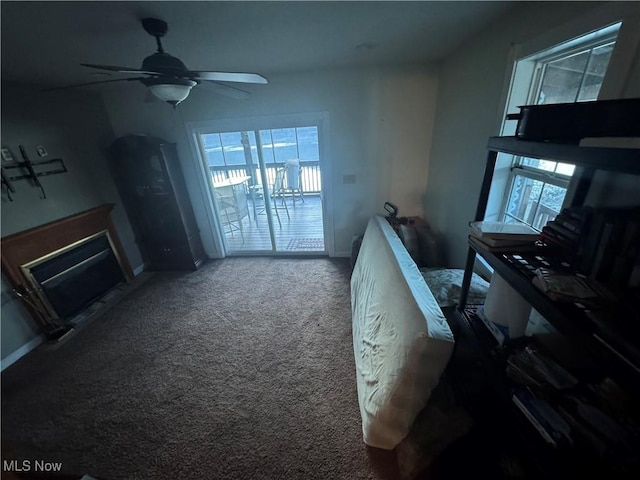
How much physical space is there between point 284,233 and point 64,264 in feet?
8.74

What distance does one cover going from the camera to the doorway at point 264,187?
319cm

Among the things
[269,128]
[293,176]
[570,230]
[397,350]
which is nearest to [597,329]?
[570,230]

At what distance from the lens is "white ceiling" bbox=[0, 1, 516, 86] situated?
4.00 feet

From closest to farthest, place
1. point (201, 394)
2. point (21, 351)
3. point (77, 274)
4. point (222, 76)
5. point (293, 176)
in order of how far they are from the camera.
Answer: point (222, 76), point (201, 394), point (21, 351), point (77, 274), point (293, 176)

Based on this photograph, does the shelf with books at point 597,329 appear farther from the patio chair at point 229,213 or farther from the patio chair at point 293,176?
the patio chair at point 293,176

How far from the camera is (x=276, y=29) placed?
1.52m

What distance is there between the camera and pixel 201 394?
1.69m

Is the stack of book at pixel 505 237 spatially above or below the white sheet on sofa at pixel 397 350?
above

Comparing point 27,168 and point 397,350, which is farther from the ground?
point 27,168

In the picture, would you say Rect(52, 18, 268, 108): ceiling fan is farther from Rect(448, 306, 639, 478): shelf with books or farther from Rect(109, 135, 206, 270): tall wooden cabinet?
Rect(448, 306, 639, 478): shelf with books

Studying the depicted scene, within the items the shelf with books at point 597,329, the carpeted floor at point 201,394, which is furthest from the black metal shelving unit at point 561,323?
the carpeted floor at point 201,394

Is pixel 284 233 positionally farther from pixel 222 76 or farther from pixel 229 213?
pixel 222 76

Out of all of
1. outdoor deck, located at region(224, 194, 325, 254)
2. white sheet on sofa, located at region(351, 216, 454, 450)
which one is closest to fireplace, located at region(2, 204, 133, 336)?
outdoor deck, located at region(224, 194, 325, 254)

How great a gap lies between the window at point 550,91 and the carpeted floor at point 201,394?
1.58m
